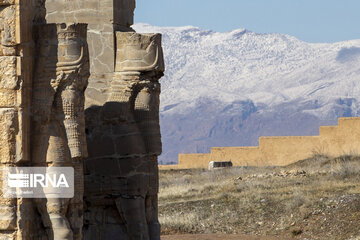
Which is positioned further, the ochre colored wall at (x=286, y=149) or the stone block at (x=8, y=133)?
the ochre colored wall at (x=286, y=149)

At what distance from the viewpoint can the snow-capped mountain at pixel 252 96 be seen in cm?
17438

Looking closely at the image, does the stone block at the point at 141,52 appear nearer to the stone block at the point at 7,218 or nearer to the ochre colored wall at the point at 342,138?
the stone block at the point at 7,218

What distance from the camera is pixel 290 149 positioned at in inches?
1559

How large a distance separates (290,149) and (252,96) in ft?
480

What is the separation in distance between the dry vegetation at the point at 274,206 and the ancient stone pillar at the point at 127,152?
603 cm

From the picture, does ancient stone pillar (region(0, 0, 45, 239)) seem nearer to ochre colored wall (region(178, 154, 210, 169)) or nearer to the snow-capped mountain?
ochre colored wall (region(178, 154, 210, 169))

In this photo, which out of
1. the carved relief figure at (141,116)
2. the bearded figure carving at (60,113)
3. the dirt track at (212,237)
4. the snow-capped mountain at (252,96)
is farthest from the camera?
the snow-capped mountain at (252,96)

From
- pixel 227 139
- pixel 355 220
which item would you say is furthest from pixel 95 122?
pixel 227 139

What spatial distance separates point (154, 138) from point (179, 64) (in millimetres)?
182451

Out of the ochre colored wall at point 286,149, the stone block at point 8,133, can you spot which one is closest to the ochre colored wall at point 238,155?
the ochre colored wall at point 286,149

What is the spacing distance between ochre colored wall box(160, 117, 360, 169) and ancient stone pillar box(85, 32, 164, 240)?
21.6 meters

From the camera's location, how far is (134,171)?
14.6 metres

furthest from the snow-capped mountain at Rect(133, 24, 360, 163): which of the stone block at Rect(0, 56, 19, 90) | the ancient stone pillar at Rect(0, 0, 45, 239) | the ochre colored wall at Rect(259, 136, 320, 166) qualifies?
the stone block at Rect(0, 56, 19, 90)

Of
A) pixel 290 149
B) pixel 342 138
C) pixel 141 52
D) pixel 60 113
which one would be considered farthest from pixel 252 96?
pixel 60 113
